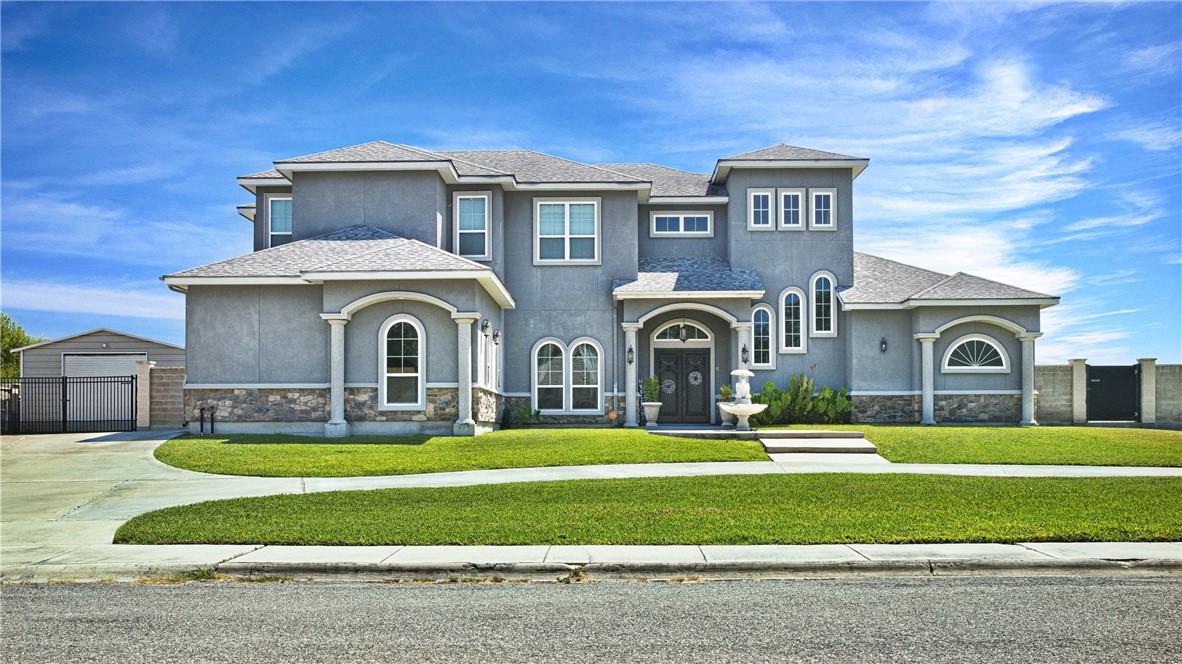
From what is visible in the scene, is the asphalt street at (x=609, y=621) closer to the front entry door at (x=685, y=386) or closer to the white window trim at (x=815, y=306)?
the front entry door at (x=685, y=386)

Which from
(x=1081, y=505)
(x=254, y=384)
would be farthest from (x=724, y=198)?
(x=1081, y=505)

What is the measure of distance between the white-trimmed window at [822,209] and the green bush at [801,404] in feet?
14.8

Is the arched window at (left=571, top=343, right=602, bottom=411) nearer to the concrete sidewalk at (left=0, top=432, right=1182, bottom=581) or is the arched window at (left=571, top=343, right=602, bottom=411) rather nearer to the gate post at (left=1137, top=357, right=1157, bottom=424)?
the concrete sidewalk at (left=0, top=432, right=1182, bottom=581)

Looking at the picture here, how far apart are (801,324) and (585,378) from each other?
6.37 meters

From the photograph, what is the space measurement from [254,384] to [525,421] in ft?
23.0

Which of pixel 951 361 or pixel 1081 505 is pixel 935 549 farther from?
pixel 951 361

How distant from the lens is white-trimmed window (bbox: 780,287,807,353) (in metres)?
27.1

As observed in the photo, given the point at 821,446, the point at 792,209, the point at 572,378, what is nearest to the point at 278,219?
the point at 572,378

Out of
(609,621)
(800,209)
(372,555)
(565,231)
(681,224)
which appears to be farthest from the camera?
(681,224)

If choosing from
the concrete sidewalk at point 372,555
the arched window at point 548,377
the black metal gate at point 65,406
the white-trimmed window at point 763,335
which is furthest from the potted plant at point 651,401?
the black metal gate at point 65,406

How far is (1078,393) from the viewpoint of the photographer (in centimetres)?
2714

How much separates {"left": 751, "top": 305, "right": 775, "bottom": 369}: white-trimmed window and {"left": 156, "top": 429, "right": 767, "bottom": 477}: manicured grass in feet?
20.4

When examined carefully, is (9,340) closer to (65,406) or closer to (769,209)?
(65,406)

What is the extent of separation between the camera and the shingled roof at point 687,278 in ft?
83.3
